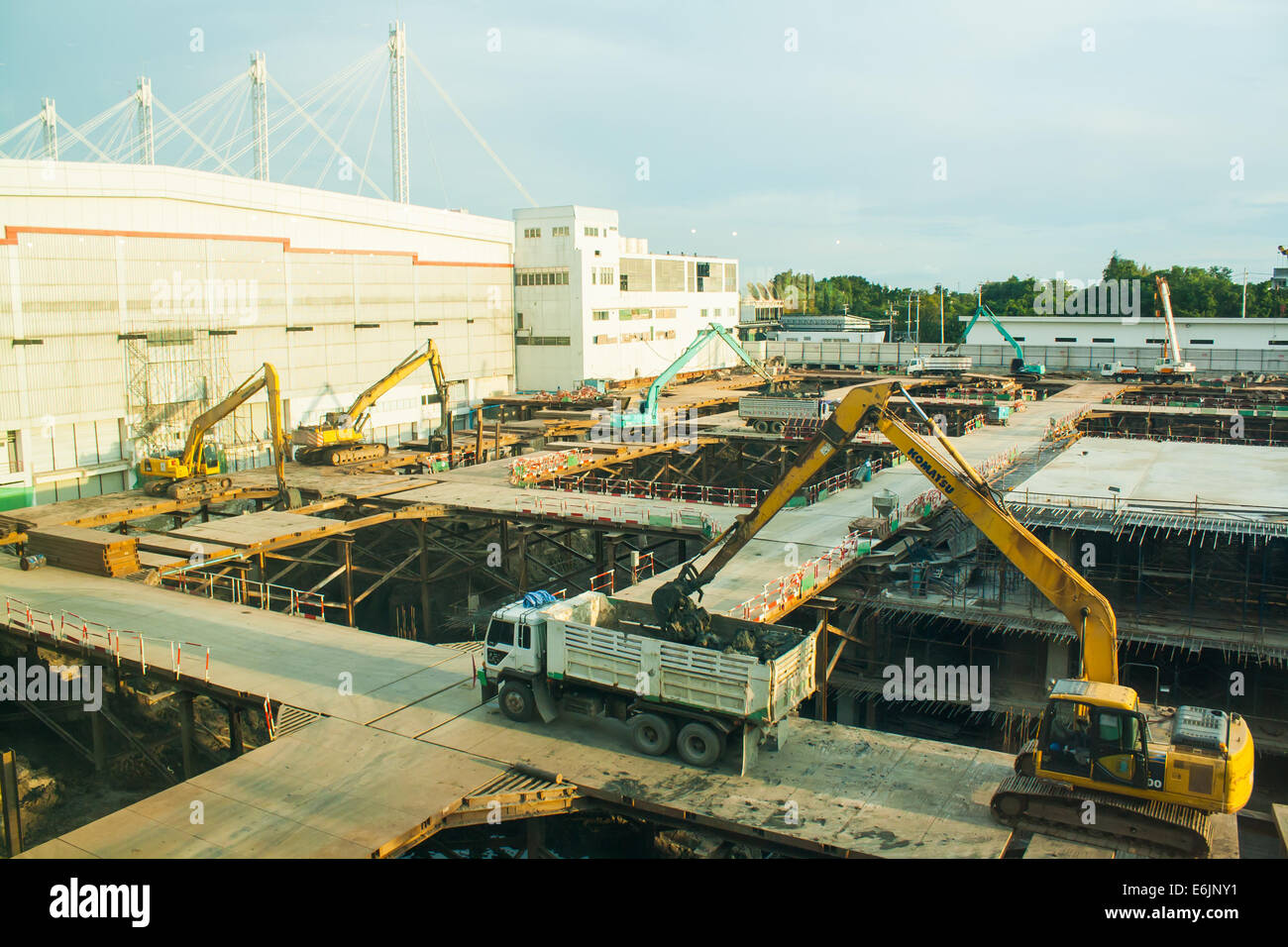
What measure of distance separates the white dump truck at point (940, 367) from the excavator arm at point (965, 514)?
70.3 meters

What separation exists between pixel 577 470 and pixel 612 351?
34.9 m

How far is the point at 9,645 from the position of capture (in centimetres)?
2780

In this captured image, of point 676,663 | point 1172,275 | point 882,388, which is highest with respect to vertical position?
point 1172,275

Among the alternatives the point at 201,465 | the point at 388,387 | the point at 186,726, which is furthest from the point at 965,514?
the point at 388,387

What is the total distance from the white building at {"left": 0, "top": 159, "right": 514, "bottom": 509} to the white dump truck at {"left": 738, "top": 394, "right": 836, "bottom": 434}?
70.3ft

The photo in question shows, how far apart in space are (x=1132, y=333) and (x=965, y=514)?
93.1 metres

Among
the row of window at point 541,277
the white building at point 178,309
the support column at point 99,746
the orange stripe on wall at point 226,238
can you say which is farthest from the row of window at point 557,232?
the support column at point 99,746

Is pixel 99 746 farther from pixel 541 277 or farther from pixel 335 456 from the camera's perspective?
pixel 541 277

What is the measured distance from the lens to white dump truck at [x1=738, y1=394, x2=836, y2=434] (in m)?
54.4

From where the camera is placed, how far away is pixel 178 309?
154 ft

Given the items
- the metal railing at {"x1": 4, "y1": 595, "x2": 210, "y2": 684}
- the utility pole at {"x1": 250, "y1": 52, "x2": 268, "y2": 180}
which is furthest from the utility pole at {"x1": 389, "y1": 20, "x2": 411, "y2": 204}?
the metal railing at {"x1": 4, "y1": 595, "x2": 210, "y2": 684}

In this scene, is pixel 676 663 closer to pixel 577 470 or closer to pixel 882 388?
pixel 882 388

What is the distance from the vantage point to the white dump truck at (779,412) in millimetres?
54375
